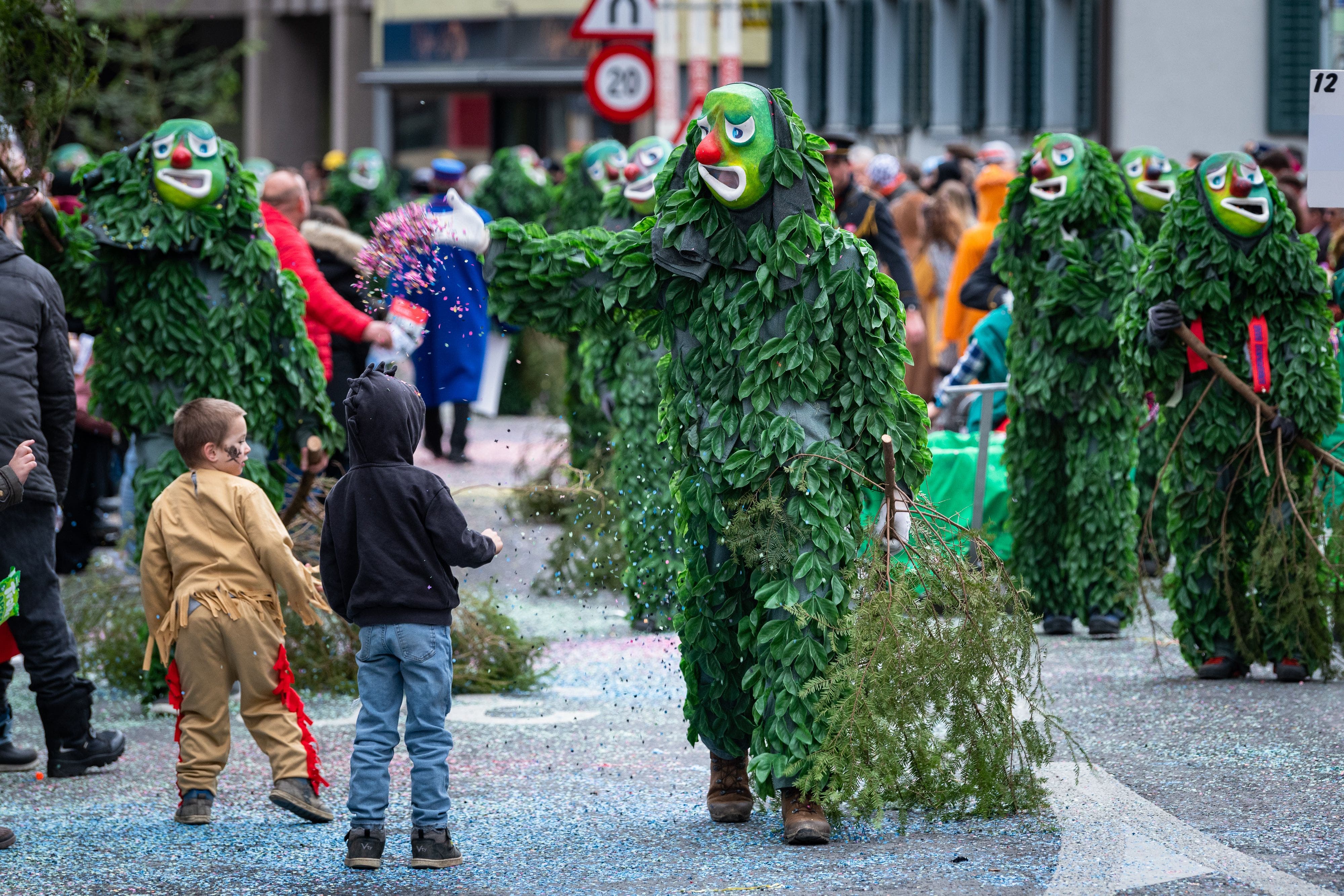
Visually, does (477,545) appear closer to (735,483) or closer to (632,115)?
(735,483)

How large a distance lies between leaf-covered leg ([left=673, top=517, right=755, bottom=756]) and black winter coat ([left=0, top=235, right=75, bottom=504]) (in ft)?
7.22

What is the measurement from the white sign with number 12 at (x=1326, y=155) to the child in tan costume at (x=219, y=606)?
10.9ft

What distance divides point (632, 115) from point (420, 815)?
8.84 m

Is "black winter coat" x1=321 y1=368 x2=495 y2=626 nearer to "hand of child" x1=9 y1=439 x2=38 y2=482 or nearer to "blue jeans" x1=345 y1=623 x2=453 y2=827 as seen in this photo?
"blue jeans" x1=345 y1=623 x2=453 y2=827

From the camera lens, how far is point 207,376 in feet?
24.0

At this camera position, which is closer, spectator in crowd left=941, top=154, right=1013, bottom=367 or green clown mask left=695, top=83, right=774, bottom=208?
green clown mask left=695, top=83, right=774, bottom=208

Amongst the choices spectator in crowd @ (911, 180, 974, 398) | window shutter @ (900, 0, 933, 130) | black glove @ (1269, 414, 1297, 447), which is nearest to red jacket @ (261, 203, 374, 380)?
black glove @ (1269, 414, 1297, 447)

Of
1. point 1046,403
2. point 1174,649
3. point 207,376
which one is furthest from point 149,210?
point 1174,649

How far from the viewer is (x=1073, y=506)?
872 centimetres

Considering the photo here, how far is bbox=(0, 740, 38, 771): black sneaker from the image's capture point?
6.48m

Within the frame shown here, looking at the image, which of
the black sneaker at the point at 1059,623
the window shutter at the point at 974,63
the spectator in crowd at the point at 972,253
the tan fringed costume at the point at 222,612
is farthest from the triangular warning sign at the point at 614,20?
the window shutter at the point at 974,63

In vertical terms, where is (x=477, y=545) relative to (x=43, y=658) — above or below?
above

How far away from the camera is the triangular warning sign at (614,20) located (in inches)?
555

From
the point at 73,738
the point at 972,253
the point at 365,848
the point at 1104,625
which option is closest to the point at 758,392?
the point at 365,848
